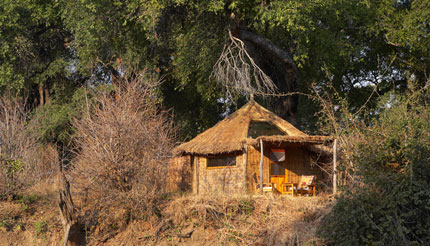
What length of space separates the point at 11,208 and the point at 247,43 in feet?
37.5

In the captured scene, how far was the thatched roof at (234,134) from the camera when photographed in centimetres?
1831

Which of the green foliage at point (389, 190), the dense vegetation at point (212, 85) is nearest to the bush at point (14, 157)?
the dense vegetation at point (212, 85)

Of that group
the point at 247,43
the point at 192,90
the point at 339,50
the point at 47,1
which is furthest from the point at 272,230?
the point at 47,1

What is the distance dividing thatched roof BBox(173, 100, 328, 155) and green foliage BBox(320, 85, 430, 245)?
279 inches

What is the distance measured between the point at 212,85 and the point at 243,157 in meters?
4.43

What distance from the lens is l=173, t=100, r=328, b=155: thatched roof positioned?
1831 centimetres

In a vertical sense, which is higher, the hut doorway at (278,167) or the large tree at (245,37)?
the large tree at (245,37)

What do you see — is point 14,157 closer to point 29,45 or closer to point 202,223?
point 202,223

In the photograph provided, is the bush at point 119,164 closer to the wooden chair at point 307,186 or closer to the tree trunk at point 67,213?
the tree trunk at point 67,213

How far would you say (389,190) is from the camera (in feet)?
32.5

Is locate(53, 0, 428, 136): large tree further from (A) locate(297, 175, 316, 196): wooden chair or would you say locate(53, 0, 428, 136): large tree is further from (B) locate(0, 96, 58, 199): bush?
(B) locate(0, 96, 58, 199): bush

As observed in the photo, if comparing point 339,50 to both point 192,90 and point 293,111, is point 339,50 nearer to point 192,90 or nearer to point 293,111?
point 293,111

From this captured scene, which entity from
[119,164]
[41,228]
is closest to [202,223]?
[119,164]

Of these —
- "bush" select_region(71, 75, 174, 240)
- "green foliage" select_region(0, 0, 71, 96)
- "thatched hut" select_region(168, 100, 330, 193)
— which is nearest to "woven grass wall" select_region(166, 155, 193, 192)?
"thatched hut" select_region(168, 100, 330, 193)
